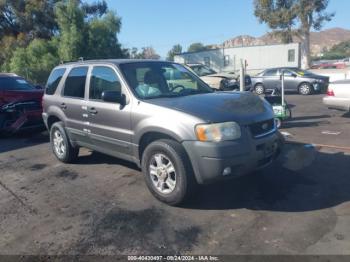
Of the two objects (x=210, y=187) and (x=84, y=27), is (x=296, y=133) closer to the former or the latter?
(x=210, y=187)

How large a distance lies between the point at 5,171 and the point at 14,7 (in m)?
33.4

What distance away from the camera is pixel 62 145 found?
263 inches

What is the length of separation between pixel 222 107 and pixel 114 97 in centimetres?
147

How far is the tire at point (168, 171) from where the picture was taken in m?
4.21

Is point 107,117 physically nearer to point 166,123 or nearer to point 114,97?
point 114,97

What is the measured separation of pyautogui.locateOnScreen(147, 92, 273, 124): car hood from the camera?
4.17 metres

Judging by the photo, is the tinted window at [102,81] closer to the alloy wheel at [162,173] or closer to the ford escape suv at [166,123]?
the ford escape suv at [166,123]

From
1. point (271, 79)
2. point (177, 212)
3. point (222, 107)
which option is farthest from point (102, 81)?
point (271, 79)

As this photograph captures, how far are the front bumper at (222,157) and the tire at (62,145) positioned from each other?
3.05m

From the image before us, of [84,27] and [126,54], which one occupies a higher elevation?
[84,27]

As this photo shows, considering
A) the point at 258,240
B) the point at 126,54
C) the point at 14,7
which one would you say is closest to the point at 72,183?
the point at 258,240

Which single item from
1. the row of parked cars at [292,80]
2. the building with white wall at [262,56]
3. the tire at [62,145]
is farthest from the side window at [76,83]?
the building with white wall at [262,56]

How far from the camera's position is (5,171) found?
6570mm

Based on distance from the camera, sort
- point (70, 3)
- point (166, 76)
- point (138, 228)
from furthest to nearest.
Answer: point (70, 3) < point (166, 76) < point (138, 228)
